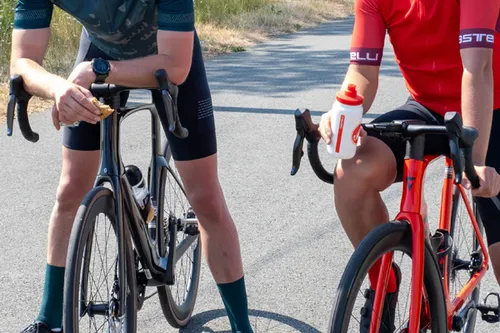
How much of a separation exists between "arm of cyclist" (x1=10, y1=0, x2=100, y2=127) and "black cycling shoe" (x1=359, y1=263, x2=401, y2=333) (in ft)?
3.50

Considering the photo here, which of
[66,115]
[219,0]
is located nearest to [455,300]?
[66,115]

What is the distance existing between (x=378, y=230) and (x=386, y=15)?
0.86 meters

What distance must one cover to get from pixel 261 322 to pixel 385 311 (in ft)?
4.91

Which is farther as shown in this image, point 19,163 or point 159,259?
point 19,163

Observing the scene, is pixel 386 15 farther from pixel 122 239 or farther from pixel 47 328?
pixel 47 328

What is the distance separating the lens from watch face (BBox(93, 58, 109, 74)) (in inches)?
132

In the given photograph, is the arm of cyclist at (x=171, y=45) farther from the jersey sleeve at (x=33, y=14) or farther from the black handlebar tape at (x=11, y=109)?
the jersey sleeve at (x=33, y=14)

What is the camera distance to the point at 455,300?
3.72 m

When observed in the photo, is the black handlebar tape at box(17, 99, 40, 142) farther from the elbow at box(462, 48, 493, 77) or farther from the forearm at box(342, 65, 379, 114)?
the elbow at box(462, 48, 493, 77)

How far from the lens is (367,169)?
3.42 meters

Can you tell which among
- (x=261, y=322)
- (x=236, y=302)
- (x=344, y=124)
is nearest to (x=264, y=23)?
(x=261, y=322)

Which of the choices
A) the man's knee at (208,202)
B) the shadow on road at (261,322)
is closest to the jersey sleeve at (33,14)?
the man's knee at (208,202)

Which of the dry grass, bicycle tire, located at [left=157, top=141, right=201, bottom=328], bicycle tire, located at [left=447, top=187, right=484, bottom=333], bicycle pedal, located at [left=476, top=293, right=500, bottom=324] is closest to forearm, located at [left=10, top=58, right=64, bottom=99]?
bicycle tire, located at [left=157, top=141, right=201, bottom=328]

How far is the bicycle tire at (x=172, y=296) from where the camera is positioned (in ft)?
14.4
